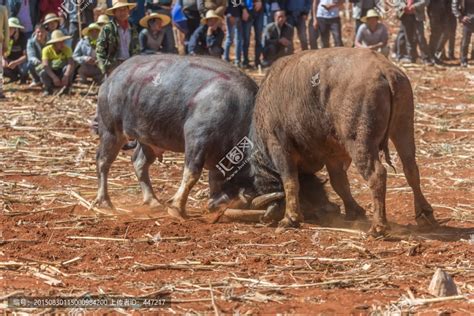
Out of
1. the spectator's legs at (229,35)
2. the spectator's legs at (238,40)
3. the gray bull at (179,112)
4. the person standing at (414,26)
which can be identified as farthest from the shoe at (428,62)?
the gray bull at (179,112)

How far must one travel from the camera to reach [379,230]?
890 cm

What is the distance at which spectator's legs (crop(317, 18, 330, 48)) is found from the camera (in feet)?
74.1

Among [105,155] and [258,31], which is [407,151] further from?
[258,31]

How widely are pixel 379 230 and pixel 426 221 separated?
729 millimetres

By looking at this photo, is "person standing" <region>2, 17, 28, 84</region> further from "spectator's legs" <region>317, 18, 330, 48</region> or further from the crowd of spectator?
"spectator's legs" <region>317, 18, 330, 48</region>

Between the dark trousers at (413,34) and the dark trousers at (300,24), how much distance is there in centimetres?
238

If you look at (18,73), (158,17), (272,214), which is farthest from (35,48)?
(272,214)

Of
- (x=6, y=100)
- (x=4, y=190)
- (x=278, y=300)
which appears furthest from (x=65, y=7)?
(x=278, y=300)

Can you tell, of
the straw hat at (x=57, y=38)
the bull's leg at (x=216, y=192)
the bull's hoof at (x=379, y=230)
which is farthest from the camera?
the straw hat at (x=57, y=38)

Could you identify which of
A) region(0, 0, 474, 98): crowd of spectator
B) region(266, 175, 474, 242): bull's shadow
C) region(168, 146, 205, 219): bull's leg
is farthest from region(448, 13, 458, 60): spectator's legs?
region(168, 146, 205, 219): bull's leg

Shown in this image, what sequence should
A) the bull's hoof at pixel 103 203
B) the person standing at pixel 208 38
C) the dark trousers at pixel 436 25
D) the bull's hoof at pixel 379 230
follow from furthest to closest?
the dark trousers at pixel 436 25, the person standing at pixel 208 38, the bull's hoof at pixel 103 203, the bull's hoof at pixel 379 230

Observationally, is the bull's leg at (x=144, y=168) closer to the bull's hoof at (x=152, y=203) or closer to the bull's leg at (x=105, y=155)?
the bull's hoof at (x=152, y=203)

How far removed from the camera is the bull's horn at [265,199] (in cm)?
984

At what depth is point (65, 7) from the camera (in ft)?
68.8
